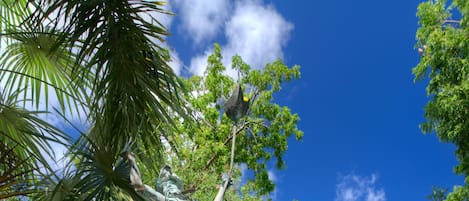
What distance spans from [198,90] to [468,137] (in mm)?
7055

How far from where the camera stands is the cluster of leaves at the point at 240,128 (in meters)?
12.2

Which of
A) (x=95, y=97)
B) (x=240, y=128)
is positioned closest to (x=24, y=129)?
(x=95, y=97)

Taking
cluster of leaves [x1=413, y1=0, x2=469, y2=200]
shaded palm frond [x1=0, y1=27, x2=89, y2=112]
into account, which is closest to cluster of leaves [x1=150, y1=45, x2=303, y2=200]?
cluster of leaves [x1=413, y1=0, x2=469, y2=200]

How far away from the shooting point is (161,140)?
402 centimetres

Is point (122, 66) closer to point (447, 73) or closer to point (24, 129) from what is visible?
point (24, 129)

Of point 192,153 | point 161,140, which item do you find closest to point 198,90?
point 192,153

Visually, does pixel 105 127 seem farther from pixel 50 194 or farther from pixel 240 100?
pixel 240 100

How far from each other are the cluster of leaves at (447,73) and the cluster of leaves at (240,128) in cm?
377

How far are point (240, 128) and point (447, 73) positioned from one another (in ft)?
14.8

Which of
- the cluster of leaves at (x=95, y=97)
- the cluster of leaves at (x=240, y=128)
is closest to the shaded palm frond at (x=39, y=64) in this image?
the cluster of leaves at (x=95, y=97)

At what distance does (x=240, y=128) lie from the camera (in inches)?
466

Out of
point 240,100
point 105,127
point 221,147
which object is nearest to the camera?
point 240,100

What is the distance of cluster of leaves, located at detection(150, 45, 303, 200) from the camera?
12.2 m

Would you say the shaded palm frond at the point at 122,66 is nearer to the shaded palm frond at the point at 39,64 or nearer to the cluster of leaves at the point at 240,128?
the shaded palm frond at the point at 39,64
